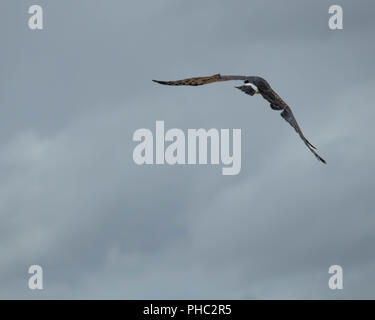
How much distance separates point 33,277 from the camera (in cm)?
4141

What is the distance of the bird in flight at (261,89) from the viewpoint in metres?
37.7

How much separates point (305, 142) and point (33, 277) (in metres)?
11.6

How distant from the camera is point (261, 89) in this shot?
125 feet

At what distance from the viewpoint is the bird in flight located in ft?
124
